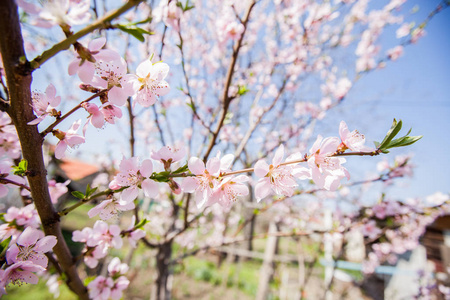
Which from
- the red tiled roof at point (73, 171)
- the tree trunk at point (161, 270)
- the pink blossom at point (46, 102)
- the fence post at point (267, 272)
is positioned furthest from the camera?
the red tiled roof at point (73, 171)

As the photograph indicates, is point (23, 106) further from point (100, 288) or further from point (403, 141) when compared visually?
point (403, 141)

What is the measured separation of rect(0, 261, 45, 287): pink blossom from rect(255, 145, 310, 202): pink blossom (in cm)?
87

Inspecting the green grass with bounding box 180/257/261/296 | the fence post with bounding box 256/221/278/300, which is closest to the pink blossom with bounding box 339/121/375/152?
the fence post with bounding box 256/221/278/300

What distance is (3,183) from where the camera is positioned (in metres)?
0.90

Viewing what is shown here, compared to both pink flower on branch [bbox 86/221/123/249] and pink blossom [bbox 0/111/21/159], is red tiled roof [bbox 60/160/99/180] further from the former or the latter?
pink flower on branch [bbox 86/221/123/249]

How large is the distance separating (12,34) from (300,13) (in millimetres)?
3898

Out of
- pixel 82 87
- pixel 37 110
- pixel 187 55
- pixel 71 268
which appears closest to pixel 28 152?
pixel 37 110

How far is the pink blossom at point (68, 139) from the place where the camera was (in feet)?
2.77

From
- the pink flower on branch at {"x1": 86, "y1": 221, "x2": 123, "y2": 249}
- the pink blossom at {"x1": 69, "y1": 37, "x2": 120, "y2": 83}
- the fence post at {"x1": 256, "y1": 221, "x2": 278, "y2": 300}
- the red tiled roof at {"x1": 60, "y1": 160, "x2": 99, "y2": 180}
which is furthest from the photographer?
the red tiled roof at {"x1": 60, "y1": 160, "x2": 99, "y2": 180}

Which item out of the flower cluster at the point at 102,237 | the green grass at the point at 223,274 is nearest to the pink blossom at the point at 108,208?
the flower cluster at the point at 102,237

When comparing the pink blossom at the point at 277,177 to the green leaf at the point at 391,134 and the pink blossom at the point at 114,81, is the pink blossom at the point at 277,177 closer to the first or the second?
the green leaf at the point at 391,134

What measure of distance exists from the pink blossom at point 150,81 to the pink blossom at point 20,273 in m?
0.72

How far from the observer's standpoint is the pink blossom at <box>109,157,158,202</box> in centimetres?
86

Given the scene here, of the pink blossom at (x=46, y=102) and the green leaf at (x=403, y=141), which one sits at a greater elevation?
the green leaf at (x=403, y=141)
